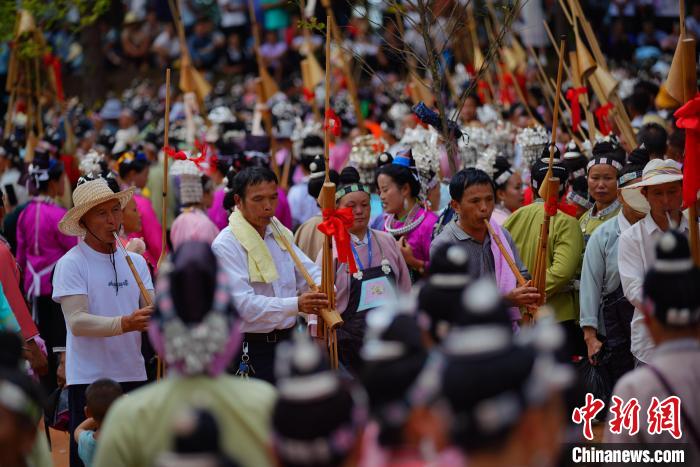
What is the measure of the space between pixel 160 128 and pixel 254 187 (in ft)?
32.1

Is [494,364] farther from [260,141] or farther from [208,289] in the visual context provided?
[260,141]

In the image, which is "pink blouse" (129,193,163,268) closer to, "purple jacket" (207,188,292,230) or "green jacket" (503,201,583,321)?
"purple jacket" (207,188,292,230)

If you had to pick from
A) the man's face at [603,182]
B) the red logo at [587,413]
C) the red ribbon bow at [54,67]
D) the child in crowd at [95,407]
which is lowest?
the red logo at [587,413]

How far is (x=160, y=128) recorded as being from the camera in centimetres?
1565

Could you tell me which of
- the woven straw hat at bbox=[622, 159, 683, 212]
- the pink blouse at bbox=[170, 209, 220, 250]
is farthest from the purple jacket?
the woven straw hat at bbox=[622, 159, 683, 212]

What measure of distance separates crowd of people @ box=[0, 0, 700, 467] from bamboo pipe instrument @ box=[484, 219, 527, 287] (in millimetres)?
18

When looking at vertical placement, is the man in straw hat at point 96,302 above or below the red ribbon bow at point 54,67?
below

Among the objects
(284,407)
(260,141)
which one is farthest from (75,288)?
(260,141)

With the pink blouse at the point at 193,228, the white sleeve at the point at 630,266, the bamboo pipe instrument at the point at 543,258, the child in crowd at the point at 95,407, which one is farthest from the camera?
the pink blouse at the point at 193,228

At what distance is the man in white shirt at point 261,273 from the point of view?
19.3ft

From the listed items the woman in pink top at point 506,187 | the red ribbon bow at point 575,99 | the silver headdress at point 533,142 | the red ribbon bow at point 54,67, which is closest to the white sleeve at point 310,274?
the woman in pink top at point 506,187

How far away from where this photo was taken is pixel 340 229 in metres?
5.92

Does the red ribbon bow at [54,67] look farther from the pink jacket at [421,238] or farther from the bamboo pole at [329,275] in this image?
the bamboo pole at [329,275]

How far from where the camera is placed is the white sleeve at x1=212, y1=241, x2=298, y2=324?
19.2 feet
